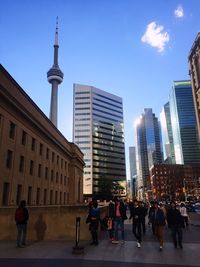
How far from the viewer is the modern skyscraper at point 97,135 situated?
12838cm

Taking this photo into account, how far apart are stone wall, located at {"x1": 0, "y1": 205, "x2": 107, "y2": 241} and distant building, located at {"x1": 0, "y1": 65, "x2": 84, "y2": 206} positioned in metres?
16.6

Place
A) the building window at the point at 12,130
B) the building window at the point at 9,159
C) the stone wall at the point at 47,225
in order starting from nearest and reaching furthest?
the stone wall at the point at 47,225 → the building window at the point at 9,159 → the building window at the point at 12,130

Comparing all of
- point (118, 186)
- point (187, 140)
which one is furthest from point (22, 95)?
point (187, 140)

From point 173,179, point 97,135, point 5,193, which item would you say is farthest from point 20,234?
point 173,179

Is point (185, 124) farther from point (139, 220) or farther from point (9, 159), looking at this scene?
point (139, 220)

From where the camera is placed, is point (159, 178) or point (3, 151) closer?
point (3, 151)

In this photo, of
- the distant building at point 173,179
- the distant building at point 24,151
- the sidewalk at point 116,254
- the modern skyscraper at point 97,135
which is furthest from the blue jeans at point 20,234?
the distant building at point 173,179

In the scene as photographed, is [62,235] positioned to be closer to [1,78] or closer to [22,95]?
[1,78]

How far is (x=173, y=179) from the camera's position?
13500 centimetres

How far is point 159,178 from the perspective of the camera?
476ft

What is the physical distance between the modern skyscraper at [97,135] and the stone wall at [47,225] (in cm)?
11271

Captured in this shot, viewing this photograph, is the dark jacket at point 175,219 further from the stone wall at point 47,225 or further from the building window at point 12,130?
the building window at point 12,130

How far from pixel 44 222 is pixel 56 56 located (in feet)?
428

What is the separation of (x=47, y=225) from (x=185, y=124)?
17681 centimetres
